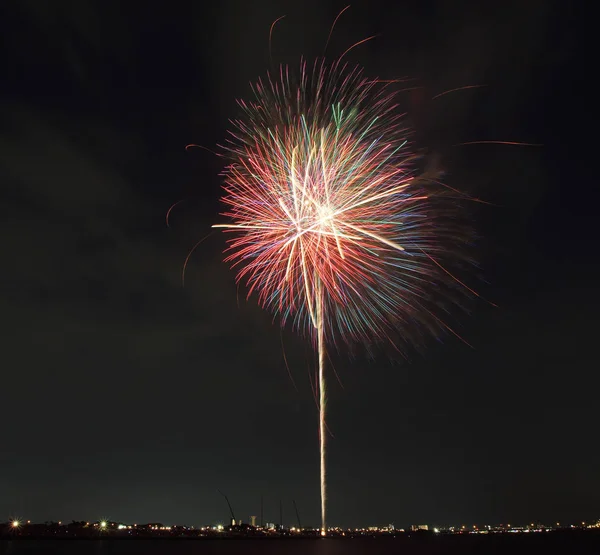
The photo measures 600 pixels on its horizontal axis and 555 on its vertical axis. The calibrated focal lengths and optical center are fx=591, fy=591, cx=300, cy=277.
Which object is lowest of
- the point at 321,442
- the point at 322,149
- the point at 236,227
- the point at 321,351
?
the point at 321,442

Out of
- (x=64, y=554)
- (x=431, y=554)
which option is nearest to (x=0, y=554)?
(x=64, y=554)

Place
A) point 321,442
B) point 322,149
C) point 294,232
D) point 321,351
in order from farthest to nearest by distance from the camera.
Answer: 1. point 321,442
2. point 321,351
3. point 294,232
4. point 322,149

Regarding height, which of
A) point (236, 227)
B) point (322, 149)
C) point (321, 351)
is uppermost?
point (322, 149)

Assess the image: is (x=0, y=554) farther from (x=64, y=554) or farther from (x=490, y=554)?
(x=490, y=554)

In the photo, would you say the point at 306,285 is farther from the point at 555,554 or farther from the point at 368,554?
the point at 555,554

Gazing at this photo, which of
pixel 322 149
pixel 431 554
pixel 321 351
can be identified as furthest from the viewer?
pixel 431 554

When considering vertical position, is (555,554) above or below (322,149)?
below

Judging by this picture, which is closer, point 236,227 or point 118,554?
point 236,227

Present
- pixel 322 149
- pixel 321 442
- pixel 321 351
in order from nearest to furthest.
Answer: pixel 322 149
pixel 321 351
pixel 321 442

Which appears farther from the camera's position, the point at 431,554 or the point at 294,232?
the point at 431,554

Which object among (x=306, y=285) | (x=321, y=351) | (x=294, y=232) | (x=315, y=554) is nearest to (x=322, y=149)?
(x=294, y=232)
